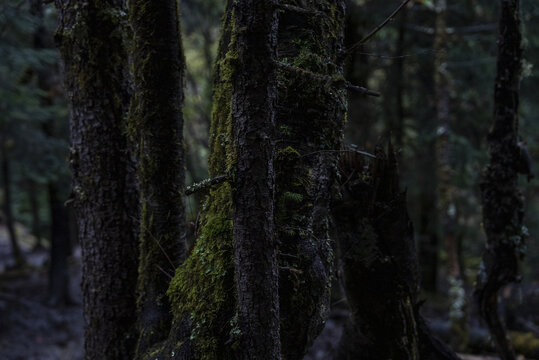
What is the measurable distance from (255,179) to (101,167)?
1839mm

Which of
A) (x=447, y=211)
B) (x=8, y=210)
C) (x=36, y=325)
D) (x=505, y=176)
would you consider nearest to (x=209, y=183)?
(x=505, y=176)

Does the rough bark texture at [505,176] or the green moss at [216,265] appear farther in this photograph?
the rough bark texture at [505,176]

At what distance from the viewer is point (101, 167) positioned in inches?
122

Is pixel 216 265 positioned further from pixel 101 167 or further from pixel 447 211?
pixel 447 211

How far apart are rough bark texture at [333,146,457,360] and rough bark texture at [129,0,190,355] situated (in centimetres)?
137

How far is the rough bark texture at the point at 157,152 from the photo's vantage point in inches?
110

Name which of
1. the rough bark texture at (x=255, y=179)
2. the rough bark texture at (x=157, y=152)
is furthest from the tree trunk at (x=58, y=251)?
the rough bark texture at (x=255, y=179)

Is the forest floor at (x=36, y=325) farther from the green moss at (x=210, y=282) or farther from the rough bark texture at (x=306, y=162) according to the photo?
the rough bark texture at (x=306, y=162)

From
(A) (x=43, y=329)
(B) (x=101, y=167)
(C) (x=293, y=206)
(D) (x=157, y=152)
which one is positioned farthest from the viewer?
(A) (x=43, y=329)

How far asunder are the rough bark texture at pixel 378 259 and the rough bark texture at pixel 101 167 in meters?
1.85

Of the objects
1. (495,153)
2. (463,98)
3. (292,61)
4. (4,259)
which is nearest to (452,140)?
(463,98)

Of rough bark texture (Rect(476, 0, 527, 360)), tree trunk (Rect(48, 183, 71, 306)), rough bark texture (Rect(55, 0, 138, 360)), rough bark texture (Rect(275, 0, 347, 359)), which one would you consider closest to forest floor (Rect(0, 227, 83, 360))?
tree trunk (Rect(48, 183, 71, 306))

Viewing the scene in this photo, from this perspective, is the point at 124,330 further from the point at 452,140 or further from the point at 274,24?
the point at 452,140

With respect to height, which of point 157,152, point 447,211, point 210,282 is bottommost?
point 447,211
